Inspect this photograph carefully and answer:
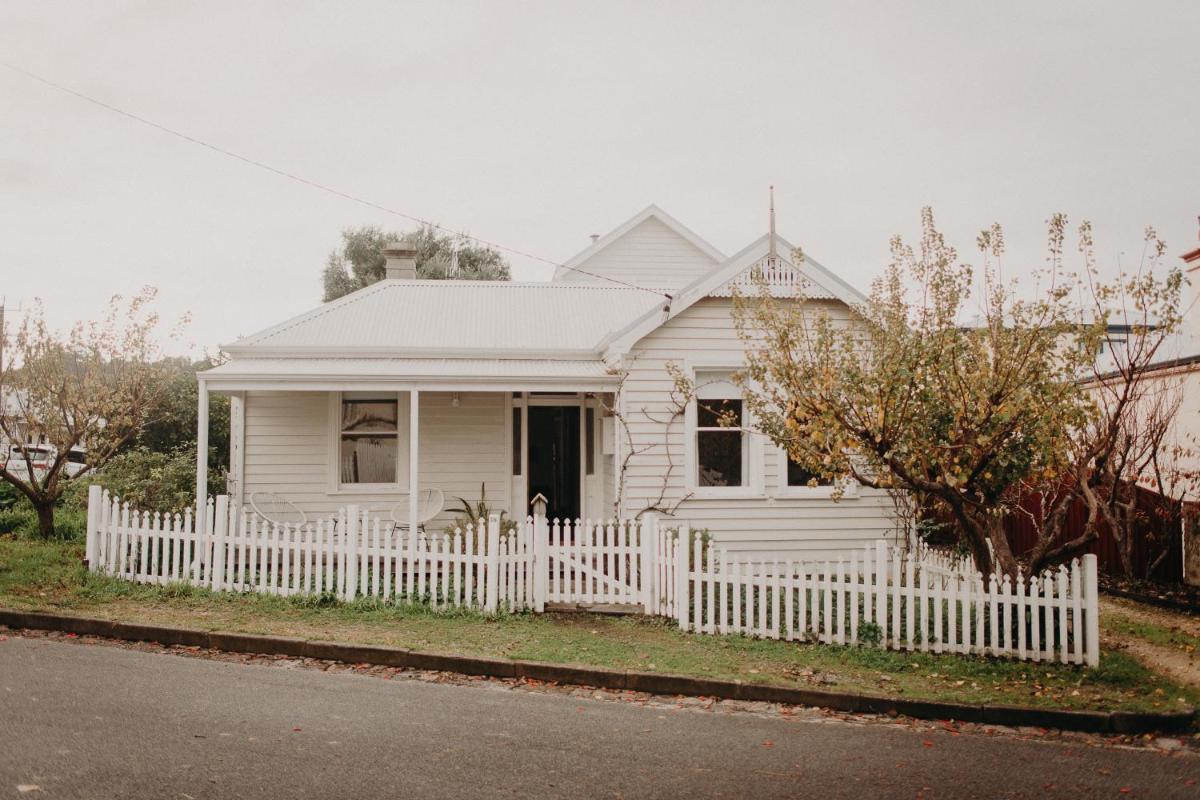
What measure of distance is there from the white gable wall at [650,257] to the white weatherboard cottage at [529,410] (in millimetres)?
4229

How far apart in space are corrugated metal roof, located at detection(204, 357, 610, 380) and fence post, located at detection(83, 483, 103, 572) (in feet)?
7.07

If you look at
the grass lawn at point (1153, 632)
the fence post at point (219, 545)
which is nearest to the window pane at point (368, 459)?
the fence post at point (219, 545)

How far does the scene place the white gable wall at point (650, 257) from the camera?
74.1 ft

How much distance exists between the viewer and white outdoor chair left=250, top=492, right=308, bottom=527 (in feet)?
47.2

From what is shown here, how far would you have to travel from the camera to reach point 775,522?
13.4 meters

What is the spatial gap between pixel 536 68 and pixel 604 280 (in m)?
7.21

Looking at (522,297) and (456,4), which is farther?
(522,297)

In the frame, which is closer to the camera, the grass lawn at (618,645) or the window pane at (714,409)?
the grass lawn at (618,645)

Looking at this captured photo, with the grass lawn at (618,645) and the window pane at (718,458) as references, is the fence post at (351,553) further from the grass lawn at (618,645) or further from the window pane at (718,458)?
the window pane at (718,458)

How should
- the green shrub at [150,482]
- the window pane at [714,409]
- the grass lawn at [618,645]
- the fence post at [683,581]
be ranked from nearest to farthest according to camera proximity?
the grass lawn at [618,645]
the fence post at [683,581]
the window pane at [714,409]
the green shrub at [150,482]

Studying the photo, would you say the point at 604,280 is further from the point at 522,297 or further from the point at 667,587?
the point at 667,587

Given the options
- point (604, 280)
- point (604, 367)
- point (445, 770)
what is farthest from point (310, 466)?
point (445, 770)

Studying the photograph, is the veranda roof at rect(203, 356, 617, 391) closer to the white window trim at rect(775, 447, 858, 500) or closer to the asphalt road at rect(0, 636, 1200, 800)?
the white window trim at rect(775, 447, 858, 500)

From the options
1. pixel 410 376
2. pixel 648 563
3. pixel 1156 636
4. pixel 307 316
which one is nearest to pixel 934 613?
pixel 1156 636
